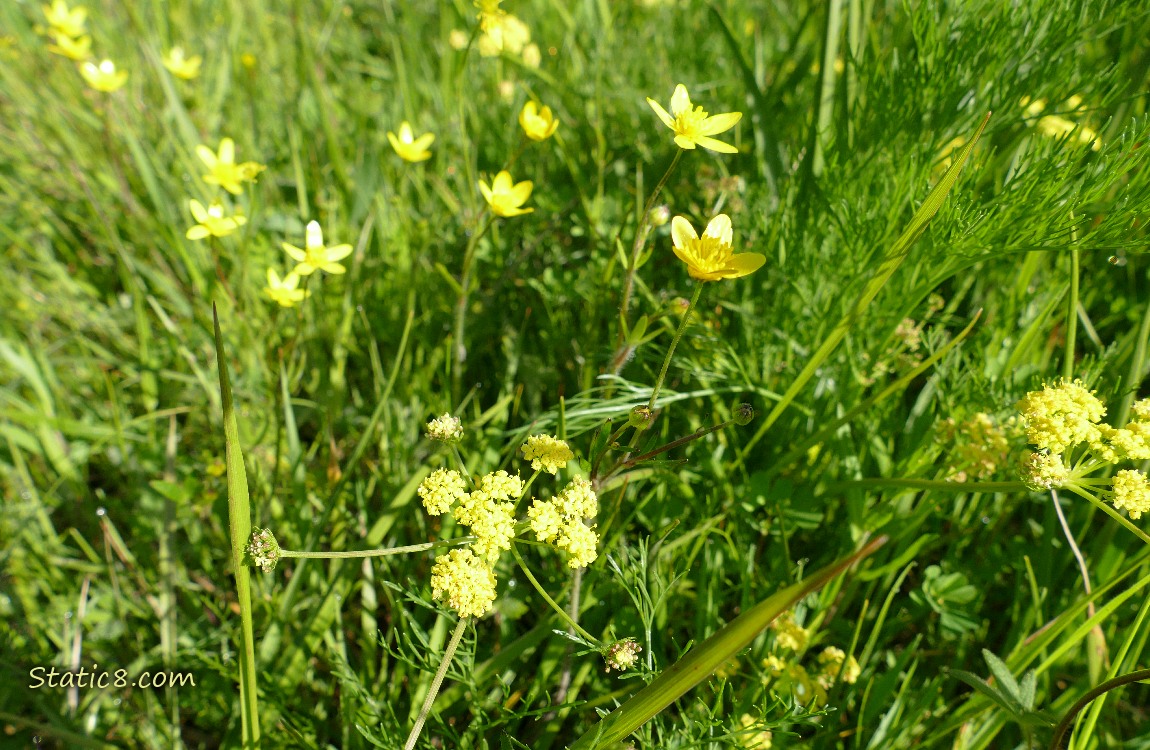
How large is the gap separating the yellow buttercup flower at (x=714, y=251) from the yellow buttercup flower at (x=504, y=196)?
0.38 meters

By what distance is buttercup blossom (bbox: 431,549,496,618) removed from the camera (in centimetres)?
95

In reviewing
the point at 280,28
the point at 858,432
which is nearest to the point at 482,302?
the point at 858,432

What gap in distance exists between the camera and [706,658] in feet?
2.79

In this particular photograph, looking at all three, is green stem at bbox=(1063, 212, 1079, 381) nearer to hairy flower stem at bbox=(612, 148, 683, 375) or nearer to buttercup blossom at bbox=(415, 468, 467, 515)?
hairy flower stem at bbox=(612, 148, 683, 375)

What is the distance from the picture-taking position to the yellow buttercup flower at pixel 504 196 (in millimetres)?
1517

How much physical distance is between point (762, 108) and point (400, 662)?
152cm

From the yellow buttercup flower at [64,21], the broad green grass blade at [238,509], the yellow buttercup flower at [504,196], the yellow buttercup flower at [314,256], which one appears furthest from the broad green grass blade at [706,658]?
the yellow buttercup flower at [64,21]

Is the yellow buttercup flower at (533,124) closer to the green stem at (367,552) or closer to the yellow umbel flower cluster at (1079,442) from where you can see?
the green stem at (367,552)

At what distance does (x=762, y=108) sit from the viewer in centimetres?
188

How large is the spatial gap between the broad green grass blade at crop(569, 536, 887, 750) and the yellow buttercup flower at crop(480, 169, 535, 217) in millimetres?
921

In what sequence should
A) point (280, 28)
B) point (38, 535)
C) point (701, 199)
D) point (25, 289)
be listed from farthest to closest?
point (280, 28) → point (25, 289) → point (701, 199) → point (38, 535)

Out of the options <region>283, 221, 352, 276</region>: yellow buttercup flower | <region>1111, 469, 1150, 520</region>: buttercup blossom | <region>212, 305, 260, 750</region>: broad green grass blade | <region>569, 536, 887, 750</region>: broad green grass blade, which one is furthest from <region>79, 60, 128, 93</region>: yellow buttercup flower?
<region>1111, 469, 1150, 520</region>: buttercup blossom

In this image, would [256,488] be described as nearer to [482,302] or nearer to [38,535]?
[38,535]

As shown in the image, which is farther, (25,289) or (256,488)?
(25,289)
